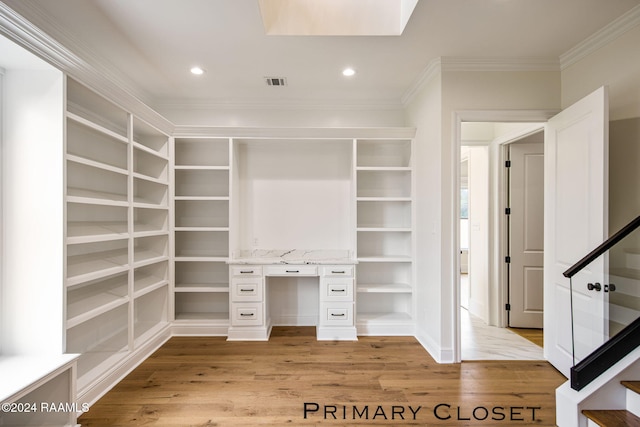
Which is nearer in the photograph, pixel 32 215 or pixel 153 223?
pixel 32 215

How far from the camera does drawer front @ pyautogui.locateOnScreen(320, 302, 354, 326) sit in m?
3.33

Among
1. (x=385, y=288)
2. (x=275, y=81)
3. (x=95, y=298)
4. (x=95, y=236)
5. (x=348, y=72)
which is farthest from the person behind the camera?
(x=385, y=288)

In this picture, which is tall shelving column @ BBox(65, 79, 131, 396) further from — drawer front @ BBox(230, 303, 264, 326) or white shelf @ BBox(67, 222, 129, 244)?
drawer front @ BBox(230, 303, 264, 326)

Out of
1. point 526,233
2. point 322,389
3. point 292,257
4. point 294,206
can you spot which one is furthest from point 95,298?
point 526,233

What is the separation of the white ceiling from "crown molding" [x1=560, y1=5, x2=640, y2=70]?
5 centimetres

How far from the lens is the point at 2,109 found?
6.07 ft

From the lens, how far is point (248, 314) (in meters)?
3.34

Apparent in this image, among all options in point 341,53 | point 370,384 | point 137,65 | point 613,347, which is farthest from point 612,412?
point 137,65

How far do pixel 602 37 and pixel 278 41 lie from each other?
2.53 metres

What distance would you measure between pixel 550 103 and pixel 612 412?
244cm

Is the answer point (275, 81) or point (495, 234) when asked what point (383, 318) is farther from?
point (275, 81)

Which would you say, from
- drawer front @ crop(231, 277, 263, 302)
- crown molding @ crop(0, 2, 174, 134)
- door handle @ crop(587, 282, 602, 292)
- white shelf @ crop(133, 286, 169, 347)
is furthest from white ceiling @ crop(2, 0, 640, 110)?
white shelf @ crop(133, 286, 169, 347)

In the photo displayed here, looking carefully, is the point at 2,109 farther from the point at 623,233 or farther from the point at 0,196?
the point at 623,233

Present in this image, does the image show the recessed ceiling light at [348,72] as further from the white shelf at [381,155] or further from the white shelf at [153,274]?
the white shelf at [153,274]
